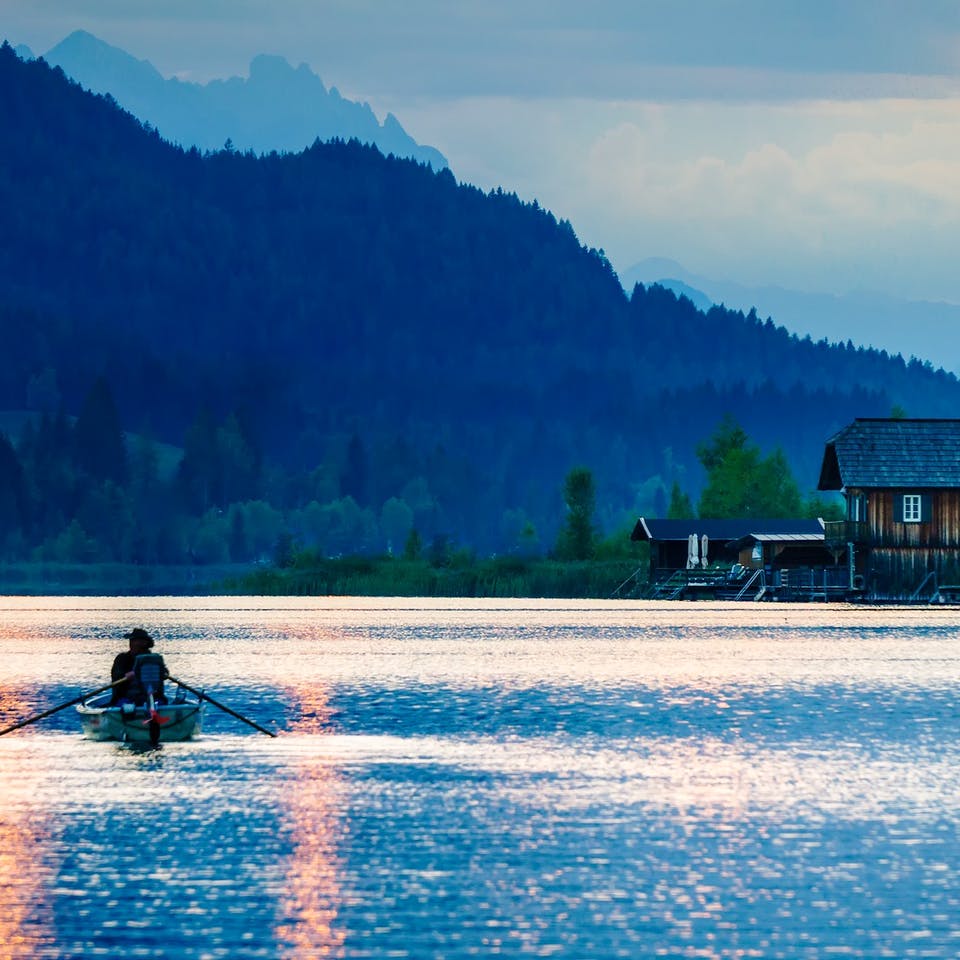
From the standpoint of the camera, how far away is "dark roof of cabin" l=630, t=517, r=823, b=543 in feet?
512

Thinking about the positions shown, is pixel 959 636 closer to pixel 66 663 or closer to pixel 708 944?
pixel 66 663

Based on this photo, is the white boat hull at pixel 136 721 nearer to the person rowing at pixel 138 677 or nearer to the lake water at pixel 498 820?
the person rowing at pixel 138 677

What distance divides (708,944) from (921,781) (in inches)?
664

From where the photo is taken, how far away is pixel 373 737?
47781mm

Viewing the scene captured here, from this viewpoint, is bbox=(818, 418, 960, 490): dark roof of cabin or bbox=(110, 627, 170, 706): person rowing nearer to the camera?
bbox=(110, 627, 170, 706): person rowing

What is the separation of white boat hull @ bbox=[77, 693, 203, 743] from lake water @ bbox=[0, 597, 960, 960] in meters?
0.47

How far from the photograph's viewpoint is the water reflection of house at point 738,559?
488ft

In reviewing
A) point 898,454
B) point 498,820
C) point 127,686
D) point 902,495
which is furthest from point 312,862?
point 902,495

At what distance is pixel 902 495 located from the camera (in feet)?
421

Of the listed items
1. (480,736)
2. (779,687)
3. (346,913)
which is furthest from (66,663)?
(346,913)

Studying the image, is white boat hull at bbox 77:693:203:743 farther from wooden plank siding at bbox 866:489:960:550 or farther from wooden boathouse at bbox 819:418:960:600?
wooden plank siding at bbox 866:489:960:550

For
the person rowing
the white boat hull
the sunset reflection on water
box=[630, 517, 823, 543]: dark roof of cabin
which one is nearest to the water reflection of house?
box=[630, 517, 823, 543]: dark roof of cabin

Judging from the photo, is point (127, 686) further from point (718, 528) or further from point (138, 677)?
point (718, 528)

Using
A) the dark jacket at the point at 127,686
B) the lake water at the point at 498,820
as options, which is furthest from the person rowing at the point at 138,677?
the lake water at the point at 498,820
